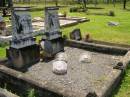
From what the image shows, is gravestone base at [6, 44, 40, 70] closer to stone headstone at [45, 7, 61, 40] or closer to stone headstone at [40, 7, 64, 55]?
stone headstone at [40, 7, 64, 55]

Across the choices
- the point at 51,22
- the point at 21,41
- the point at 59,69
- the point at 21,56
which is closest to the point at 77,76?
the point at 59,69

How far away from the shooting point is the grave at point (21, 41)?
8898 millimetres

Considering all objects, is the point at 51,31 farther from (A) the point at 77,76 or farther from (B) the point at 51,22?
(A) the point at 77,76

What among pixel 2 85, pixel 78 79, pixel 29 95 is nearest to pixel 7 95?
pixel 29 95

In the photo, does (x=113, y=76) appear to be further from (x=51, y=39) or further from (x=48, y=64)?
(x=51, y=39)

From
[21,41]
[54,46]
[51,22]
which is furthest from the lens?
[54,46]

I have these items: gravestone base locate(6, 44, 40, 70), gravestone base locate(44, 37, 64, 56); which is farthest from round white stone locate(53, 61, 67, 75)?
gravestone base locate(44, 37, 64, 56)

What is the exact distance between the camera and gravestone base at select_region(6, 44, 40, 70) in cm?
905

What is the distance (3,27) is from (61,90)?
941 centimetres

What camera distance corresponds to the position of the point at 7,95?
215 inches

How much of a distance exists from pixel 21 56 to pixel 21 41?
1.76 ft

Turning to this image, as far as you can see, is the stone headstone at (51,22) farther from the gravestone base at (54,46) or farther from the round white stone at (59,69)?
the round white stone at (59,69)

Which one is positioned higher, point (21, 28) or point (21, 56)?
point (21, 28)

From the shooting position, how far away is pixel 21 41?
29.8 ft
